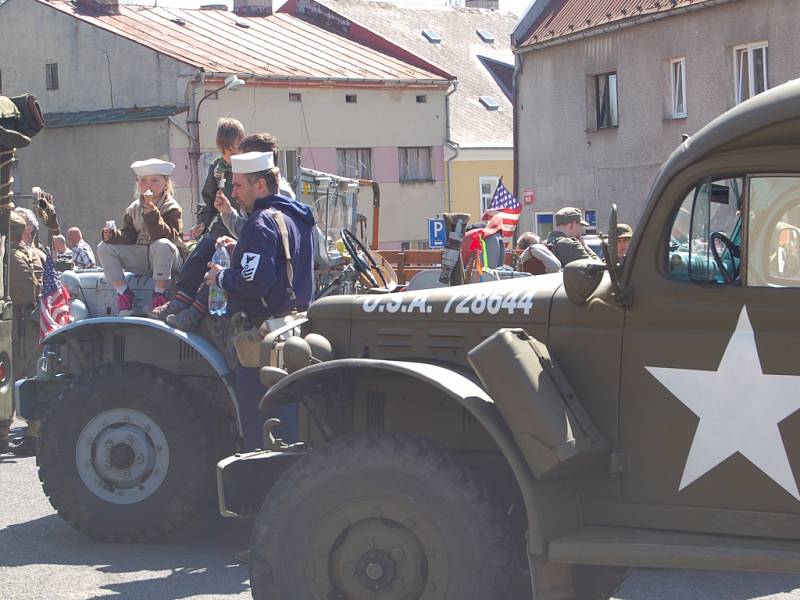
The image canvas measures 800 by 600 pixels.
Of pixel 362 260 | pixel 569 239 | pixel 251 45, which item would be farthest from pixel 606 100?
pixel 362 260

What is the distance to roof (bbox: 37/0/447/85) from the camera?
36.1 m

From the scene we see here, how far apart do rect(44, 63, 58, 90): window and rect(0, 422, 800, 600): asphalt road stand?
3115 centimetres

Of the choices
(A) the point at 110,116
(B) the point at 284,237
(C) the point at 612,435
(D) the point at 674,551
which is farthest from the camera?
(A) the point at 110,116

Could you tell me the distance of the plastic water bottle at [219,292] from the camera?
23.7ft

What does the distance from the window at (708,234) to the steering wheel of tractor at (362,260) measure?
3223mm

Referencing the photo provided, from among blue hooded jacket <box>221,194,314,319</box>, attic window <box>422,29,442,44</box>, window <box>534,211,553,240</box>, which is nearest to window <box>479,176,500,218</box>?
attic window <box>422,29,442,44</box>

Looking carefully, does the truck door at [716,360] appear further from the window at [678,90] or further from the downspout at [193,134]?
the downspout at [193,134]

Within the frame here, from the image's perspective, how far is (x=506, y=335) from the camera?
483cm

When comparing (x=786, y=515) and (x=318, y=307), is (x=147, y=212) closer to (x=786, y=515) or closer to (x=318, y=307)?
(x=318, y=307)

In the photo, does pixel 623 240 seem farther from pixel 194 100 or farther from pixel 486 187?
pixel 486 187

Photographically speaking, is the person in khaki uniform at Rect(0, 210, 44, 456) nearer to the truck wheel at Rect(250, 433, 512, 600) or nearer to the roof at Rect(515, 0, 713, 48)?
the truck wheel at Rect(250, 433, 512, 600)

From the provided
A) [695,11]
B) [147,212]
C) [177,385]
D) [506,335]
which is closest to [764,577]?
[506,335]

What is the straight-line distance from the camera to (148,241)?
8.05 meters

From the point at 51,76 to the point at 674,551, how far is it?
116ft
